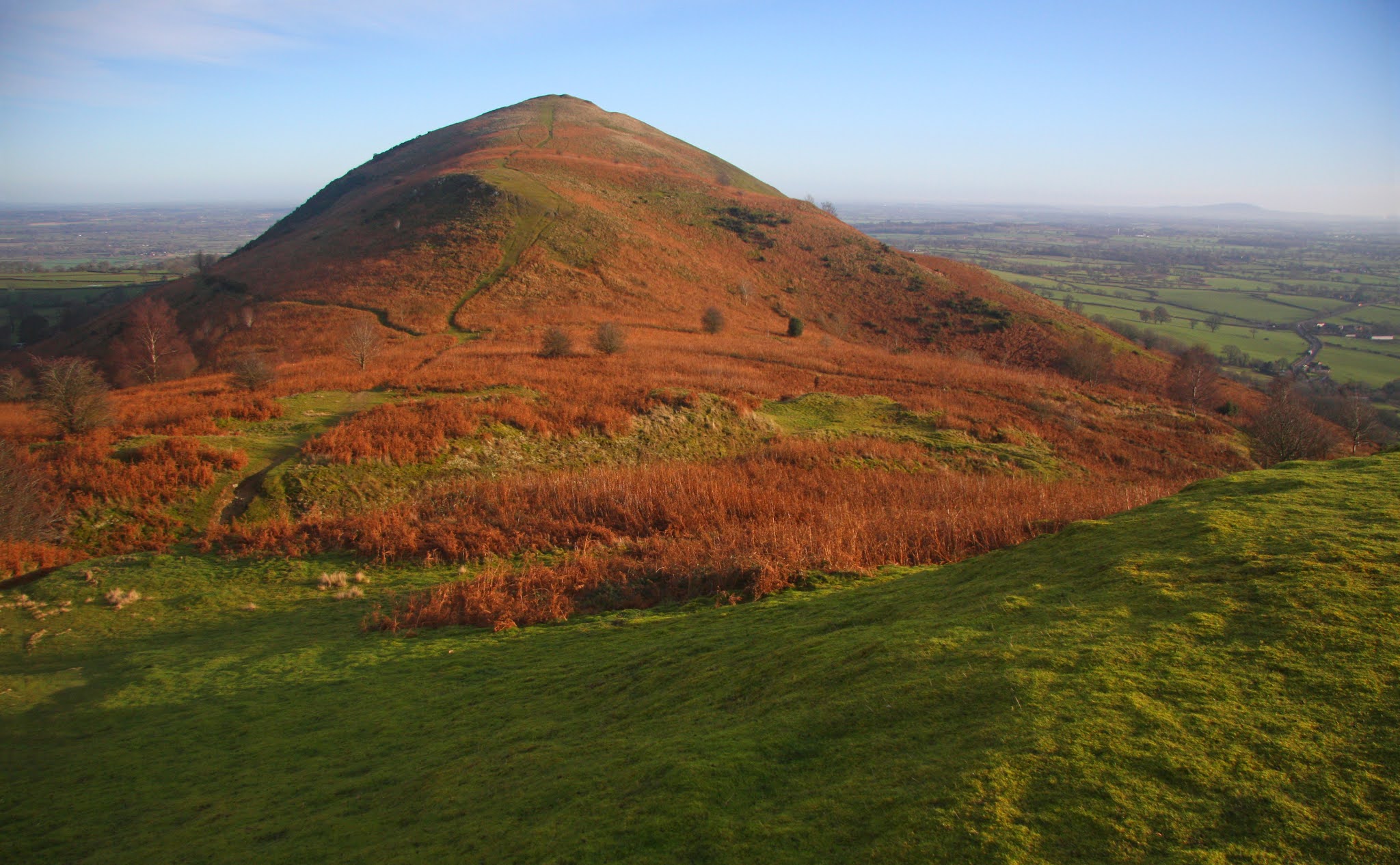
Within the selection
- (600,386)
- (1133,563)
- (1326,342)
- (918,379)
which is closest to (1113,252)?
(1326,342)

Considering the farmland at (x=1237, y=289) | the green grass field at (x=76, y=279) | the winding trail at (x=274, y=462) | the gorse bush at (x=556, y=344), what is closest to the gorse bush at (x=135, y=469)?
the winding trail at (x=274, y=462)

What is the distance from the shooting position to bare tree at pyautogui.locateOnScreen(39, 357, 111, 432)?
45.3 ft

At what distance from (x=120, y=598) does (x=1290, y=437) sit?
28.4 metres

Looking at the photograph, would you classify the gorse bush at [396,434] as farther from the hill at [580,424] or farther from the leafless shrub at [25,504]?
the leafless shrub at [25,504]

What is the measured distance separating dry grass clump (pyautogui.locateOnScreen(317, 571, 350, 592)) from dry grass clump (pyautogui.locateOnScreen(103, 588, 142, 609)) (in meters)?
2.04

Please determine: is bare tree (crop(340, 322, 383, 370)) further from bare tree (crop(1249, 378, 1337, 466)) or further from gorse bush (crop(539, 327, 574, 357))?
bare tree (crop(1249, 378, 1337, 466))

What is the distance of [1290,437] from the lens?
20.7 metres

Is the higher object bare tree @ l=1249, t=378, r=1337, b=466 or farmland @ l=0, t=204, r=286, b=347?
farmland @ l=0, t=204, r=286, b=347

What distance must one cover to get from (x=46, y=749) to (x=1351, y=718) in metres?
8.45

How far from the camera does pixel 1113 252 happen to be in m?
159

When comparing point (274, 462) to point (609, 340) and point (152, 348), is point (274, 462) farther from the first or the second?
point (152, 348)

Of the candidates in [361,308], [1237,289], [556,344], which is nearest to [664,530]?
[556,344]

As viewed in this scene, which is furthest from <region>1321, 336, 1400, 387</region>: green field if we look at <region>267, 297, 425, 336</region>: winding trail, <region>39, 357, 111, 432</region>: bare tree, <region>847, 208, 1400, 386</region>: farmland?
<region>39, 357, 111, 432</region>: bare tree

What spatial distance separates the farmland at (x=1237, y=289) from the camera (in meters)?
62.1
